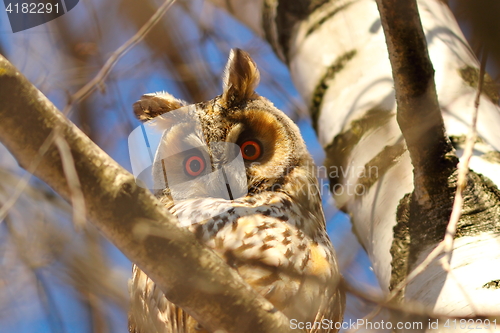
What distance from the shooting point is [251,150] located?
205 centimetres

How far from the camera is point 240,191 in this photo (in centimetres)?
197

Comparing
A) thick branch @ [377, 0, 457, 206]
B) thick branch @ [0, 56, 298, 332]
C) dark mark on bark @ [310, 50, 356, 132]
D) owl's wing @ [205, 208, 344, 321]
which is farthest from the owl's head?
thick branch @ [0, 56, 298, 332]

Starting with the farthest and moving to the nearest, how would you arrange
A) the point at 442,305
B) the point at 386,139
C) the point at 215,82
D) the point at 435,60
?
the point at 215,82, the point at 435,60, the point at 386,139, the point at 442,305

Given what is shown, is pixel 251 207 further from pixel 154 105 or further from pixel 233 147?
pixel 154 105

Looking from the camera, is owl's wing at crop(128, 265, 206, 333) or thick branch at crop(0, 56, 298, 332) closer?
thick branch at crop(0, 56, 298, 332)

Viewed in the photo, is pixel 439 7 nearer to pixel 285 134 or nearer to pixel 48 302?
pixel 285 134

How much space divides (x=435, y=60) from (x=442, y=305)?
3.42 ft

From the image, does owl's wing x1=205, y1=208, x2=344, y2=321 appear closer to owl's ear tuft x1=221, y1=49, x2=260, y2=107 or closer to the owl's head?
the owl's head

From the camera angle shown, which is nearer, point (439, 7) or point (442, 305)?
point (442, 305)

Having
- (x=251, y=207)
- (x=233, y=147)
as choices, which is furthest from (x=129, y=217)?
(x=233, y=147)

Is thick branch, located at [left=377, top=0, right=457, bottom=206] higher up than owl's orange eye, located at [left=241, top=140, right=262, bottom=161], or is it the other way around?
owl's orange eye, located at [left=241, top=140, right=262, bottom=161]

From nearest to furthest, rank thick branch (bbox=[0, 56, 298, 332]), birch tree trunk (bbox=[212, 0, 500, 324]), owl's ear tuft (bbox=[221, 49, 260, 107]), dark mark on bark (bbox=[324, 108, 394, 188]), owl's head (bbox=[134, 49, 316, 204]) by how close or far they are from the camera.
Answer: thick branch (bbox=[0, 56, 298, 332]) < birch tree trunk (bbox=[212, 0, 500, 324]) < dark mark on bark (bbox=[324, 108, 394, 188]) < owl's head (bbox=[134, 49, 316, 204]) < owl's ear tuft (bbox=[221, 49, 260, 107])

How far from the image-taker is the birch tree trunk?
135 centimetres

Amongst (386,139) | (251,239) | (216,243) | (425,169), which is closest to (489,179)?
(425,169)
